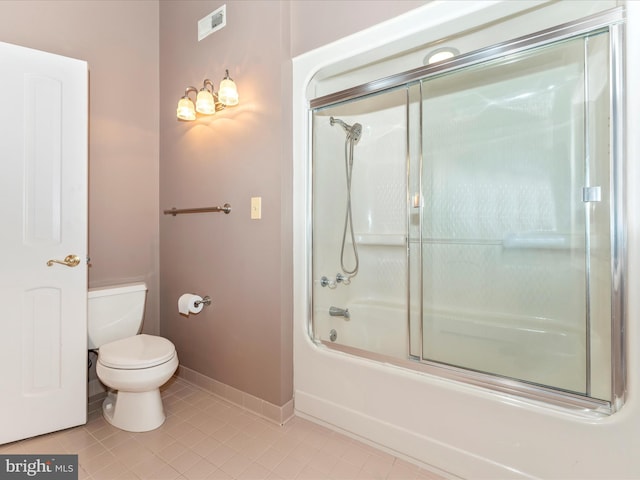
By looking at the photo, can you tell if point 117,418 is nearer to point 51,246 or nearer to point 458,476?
point 51,246

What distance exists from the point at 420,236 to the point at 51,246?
1.98 metres

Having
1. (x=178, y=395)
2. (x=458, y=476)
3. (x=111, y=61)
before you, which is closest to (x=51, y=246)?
(x=178, y=395)

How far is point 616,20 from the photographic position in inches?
43.3

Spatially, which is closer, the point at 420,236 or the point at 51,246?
the point at 51,246

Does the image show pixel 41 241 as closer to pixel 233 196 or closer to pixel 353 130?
pixel 233 196

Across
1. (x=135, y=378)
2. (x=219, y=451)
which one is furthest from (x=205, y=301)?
(x=219, y=451)

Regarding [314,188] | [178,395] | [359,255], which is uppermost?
[314,188]

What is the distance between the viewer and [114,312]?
2041 mm

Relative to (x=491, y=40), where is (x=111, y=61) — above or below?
above

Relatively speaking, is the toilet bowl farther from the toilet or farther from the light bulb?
the light bulb

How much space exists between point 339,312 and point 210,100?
4.91 feet

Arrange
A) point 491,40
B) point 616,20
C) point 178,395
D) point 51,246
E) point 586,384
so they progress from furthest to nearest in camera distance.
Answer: point 178,395 → point 51,246 → point 491,40 → point 586,384 → point 616,20

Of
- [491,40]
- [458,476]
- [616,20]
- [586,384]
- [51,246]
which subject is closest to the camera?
[616,20]

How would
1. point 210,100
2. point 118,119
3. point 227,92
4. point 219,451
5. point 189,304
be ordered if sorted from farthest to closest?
point 118,119 → point 189,304 → point 210,100 → point 227,92 → point 219,451
